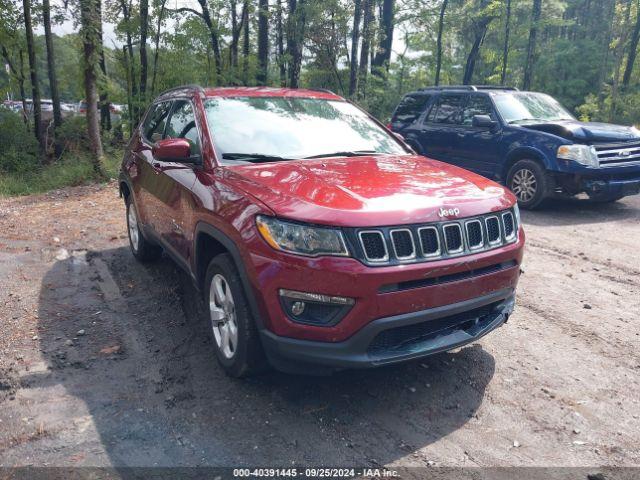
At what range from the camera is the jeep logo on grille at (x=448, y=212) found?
2946mm

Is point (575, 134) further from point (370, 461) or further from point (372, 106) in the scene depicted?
point (372, 106)

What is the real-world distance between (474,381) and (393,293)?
1116 millimetres

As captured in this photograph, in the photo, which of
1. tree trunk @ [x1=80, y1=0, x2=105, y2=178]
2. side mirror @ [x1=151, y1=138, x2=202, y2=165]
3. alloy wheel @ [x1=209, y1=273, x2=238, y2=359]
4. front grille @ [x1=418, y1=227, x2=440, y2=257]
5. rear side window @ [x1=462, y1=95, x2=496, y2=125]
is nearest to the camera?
front grille @ [x1=418, y1=227, x2=440, y2=257]

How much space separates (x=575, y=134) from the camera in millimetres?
7859

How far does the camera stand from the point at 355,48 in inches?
779

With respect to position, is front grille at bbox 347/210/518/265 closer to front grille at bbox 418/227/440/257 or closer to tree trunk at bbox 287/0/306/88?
front grille at bbox 418/227/440/257

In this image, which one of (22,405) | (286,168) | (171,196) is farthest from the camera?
(171,196)

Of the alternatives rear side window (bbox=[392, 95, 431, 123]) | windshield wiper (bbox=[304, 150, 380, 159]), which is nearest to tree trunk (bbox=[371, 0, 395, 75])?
rear side window (bbox=[392, 95, 431, 123])

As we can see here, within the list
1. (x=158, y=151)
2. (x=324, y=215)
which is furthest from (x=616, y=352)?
(x=158, y=151)

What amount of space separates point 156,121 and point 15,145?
46.4 ft

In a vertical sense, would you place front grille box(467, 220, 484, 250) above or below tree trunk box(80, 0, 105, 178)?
below

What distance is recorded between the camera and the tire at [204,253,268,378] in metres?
3.08

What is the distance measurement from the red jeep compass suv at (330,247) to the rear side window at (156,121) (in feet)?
3.54

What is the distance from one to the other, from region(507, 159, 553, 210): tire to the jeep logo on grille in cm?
566
